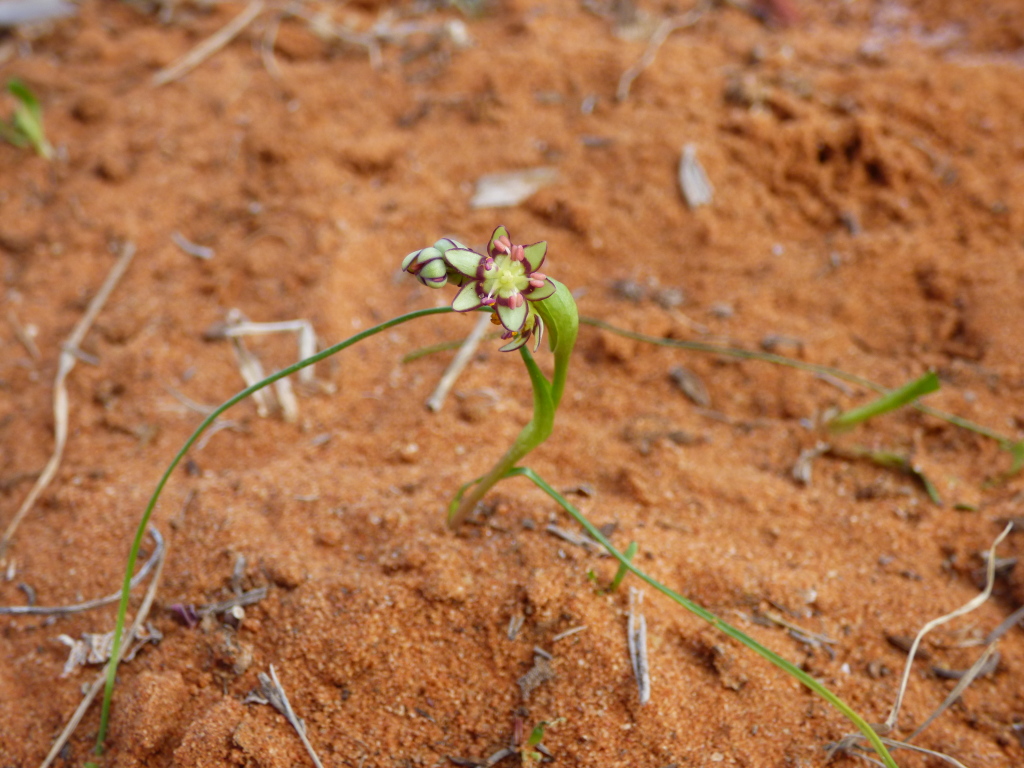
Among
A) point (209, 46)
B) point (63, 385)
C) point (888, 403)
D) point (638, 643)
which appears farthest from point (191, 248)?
point (888, 403)

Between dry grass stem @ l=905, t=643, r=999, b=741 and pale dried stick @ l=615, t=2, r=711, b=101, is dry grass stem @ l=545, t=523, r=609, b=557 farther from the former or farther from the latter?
pale dried stick @ l=615, t=2, r=711, b=101

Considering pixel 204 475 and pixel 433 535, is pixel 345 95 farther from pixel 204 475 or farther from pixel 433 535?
pixel 433 535

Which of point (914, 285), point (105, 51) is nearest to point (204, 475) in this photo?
point (914, 285)

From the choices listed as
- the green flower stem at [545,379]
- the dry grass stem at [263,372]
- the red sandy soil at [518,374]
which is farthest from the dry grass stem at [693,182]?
the green flower stem at [545,379]

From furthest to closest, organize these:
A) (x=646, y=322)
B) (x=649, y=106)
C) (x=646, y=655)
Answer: (x=649, y=106) < (x=646, y=322) < (x=646, y=655)

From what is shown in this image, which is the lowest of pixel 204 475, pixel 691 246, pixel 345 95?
pixel 204 475

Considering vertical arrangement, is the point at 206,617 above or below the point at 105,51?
below

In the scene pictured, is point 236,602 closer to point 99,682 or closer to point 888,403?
point 99,682
